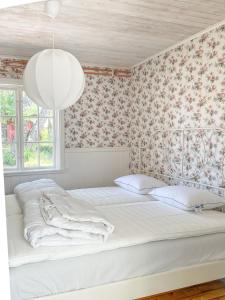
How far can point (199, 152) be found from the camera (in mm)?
3078

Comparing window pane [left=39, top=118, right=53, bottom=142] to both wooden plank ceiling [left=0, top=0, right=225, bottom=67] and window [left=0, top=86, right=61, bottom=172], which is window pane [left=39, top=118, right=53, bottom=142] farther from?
wooden plank ceiling [left=0, top=0, right=225, bottom=67]

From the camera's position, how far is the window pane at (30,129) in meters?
3.94

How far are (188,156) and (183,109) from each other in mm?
544

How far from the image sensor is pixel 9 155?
3.86 metres

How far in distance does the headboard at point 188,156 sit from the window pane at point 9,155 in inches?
70.5

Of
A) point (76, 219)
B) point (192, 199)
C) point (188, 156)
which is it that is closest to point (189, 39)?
point (188, 156)

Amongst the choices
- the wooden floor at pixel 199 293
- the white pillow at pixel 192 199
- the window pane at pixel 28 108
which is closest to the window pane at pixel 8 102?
the window pane at pixel 28 108

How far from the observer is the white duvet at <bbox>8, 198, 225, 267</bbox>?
1717mm

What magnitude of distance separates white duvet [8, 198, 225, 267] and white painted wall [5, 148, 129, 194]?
1410mm

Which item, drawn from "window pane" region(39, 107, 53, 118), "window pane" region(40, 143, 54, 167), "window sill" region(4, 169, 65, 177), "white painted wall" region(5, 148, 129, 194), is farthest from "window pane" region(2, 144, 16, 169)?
"window pane" region(39, 107, 53, 118)

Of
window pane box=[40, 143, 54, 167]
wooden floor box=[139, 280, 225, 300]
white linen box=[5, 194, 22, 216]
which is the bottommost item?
wooden floor box=[139, 280, 225, 300]

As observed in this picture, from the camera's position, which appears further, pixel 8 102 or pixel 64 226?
pixel 8 102

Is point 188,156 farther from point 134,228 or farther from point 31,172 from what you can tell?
point 31,172

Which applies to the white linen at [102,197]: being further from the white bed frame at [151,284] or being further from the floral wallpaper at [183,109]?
the white bed frame at [151,284]
